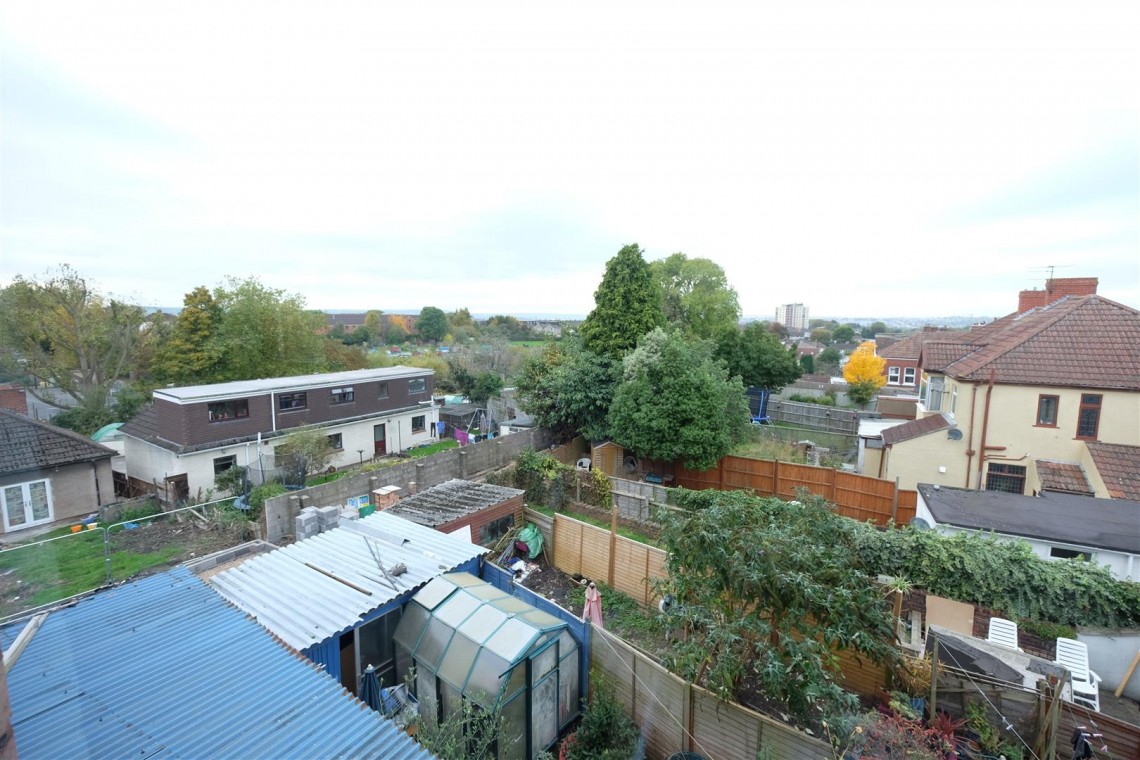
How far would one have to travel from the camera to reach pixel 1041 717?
602cm

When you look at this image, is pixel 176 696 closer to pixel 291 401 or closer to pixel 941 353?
pixel 291 401

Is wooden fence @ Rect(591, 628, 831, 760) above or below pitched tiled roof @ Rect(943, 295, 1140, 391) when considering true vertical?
below

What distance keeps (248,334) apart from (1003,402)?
31.2 m

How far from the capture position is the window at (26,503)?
12141mm

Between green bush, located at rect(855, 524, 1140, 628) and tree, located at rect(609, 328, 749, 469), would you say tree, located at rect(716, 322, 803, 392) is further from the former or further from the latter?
green bush, located at rect(855, 524, 1140, 628)

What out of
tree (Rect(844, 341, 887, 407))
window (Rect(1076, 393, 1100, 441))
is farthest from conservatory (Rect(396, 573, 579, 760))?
tree (Rect(844, 341, 887, 407))

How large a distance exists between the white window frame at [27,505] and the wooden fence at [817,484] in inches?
714

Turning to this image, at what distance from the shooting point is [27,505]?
12.6 meters

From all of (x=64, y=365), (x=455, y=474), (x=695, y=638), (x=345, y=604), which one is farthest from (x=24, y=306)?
(x=695, y=638)

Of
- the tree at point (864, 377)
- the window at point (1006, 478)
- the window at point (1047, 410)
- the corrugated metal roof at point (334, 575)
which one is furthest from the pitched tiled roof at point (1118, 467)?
the tree at point (864, 377)

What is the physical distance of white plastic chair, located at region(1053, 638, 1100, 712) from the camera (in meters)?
6.70

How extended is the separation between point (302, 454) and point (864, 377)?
33201 millimetres

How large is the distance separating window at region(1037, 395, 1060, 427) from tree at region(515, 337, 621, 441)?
12072 millimetres

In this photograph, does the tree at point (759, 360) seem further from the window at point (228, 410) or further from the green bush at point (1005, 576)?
the window at point (228, 410)
